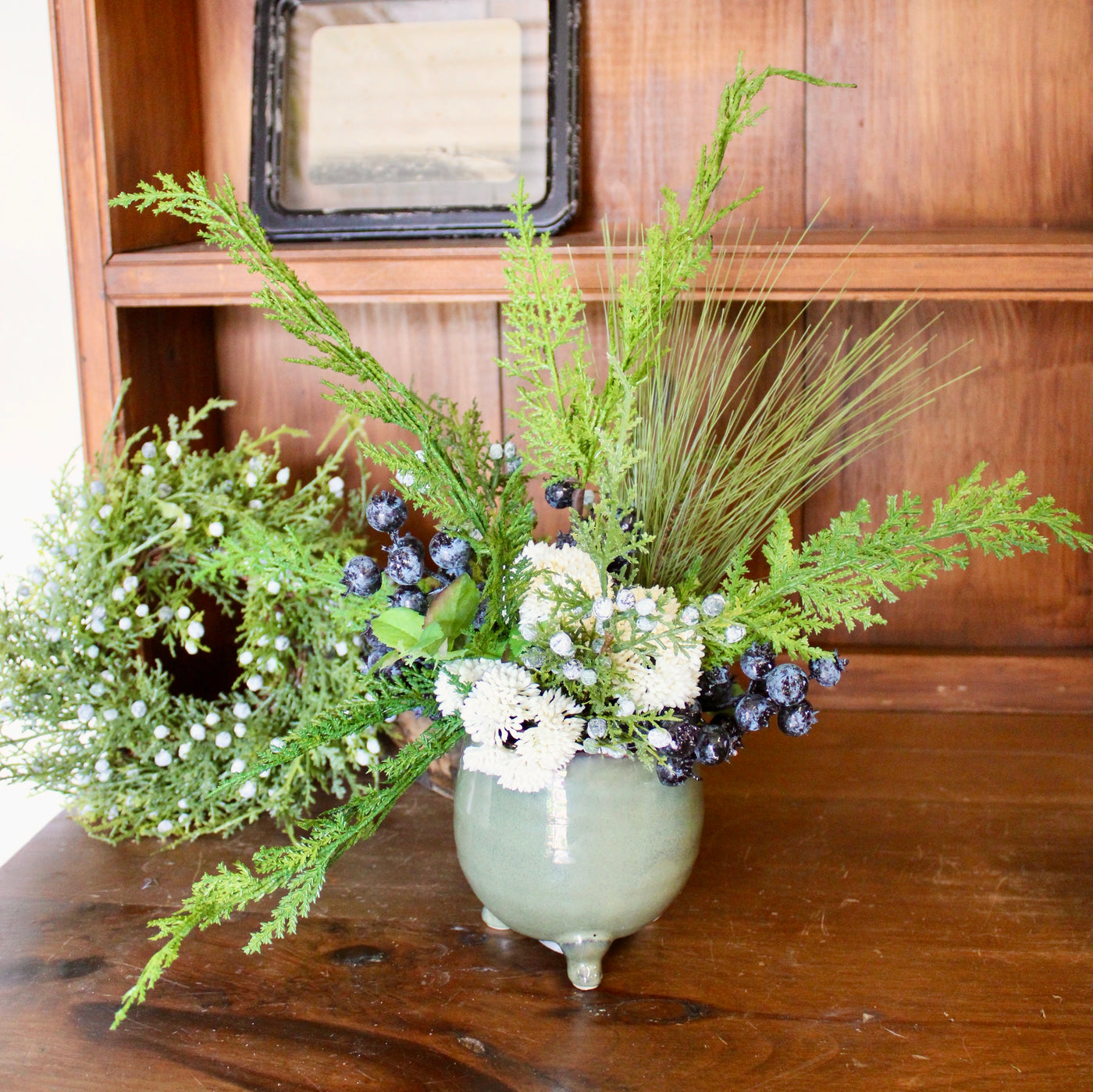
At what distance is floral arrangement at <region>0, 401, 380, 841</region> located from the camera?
84cm

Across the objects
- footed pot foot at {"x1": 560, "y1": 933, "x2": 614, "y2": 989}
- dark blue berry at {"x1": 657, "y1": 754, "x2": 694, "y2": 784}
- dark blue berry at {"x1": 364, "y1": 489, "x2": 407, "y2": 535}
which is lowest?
footed pot foot at {"x1": 560, "y1": 933, "x2": 614, "y2": 989}

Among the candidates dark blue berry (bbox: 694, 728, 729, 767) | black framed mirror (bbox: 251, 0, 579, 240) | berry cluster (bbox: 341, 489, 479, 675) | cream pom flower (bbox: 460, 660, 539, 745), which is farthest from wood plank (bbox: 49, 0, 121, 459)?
dark blue berry (bbox: 694, 728, 729, 767)

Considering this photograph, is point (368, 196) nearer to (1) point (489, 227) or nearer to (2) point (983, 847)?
(1) point (489, 227)

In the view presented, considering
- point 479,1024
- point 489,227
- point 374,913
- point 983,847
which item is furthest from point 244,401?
point 983,847

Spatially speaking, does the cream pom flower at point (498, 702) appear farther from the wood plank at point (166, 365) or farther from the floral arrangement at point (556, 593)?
the wood plank at point (166, 365)

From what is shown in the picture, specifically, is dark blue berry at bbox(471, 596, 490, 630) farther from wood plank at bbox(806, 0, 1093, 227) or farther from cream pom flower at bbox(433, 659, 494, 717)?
wood plank at bbox(806, 0, 1093, 227)

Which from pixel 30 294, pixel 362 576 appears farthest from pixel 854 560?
pixel 30 294

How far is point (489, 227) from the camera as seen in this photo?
912mm

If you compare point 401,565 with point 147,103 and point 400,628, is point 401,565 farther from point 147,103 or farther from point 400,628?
point 147,103

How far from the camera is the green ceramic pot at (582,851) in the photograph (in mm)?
645

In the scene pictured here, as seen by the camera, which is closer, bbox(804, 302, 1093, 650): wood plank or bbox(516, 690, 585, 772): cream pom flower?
bbox(516, 690, 585, 772): cream pom flower

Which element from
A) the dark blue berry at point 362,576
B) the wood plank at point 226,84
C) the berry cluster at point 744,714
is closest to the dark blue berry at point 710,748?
the berry cluster at point 744,714

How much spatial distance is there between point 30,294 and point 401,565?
72cm

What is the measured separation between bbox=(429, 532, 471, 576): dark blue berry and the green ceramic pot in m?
0.13
